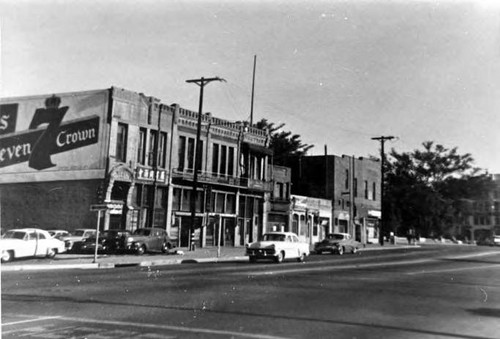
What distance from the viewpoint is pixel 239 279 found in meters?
16.3

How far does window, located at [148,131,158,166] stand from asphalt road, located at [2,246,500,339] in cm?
2035

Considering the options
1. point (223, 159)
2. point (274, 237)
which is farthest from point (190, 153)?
point (274, 237)

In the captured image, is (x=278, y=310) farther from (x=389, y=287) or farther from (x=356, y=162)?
(x=356, y=162)

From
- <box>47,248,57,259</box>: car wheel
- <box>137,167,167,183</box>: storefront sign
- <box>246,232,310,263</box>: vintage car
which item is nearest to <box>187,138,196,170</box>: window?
<box>137,167,167,183</box>: storefront sign

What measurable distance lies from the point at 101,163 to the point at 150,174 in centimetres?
351

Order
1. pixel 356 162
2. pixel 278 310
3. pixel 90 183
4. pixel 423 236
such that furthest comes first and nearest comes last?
pixel 423 236
pixel 356 162
pixel 90 183
pixel 278 310

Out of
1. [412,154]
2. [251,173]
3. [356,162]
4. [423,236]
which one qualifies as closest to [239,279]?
[251,173]

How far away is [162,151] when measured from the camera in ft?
124

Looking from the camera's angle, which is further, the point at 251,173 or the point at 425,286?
the point at 251,173

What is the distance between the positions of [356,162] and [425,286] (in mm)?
47698

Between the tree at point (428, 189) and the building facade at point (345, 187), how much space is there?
52.0ft

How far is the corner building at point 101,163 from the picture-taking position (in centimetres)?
3456

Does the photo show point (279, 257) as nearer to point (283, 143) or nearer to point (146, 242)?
point (146, 242)

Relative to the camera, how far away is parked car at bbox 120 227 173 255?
28594 millimetres
